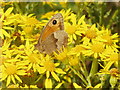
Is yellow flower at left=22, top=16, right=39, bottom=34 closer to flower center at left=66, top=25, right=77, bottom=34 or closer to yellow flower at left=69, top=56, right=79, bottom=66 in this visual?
flower center at left=66, top=25, right=77, bottom=34

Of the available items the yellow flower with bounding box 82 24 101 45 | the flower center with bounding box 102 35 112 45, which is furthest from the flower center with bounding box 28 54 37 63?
the flower center with bounding box 102 35 112 45

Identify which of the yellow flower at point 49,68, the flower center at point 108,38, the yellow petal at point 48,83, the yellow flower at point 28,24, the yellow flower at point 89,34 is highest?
the yellow flower at point 28,24

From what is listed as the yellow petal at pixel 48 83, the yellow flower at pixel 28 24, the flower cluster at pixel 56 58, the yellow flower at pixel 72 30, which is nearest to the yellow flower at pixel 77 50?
the flower cluster at pixel 56 58

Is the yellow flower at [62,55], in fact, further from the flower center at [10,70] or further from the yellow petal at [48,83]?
the flower center at [10,70]

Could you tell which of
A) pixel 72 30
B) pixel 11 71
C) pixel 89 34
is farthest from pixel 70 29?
pixel 11 71

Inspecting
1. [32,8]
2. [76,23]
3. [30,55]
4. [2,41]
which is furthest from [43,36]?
[32,8]

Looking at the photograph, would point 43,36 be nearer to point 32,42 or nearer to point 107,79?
point 32,42
